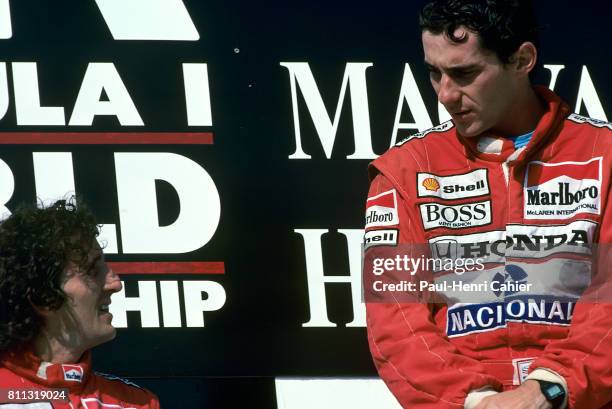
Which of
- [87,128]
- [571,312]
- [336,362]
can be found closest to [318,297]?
[336,362]

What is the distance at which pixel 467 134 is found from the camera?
2.62 m

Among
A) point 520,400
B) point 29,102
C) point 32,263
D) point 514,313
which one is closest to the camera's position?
point 520,400

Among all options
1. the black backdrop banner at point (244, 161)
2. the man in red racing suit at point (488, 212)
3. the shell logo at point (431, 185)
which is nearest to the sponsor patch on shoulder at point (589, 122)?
the man in red racing suit at point (488, 212)

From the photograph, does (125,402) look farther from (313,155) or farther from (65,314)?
(313,155)

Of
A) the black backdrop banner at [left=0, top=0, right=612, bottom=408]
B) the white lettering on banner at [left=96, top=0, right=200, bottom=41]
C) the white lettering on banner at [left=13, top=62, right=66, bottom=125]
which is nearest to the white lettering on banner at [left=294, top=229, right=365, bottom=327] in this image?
the black backdrop banner at [left=0, top=0, right=612, bottom=408]

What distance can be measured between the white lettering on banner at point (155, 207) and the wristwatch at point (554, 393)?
4.36 feet

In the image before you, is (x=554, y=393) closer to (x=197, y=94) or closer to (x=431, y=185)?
(x=431, y=185)

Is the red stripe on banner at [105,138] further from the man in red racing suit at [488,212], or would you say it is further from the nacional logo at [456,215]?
the nacional logo at [456,215]

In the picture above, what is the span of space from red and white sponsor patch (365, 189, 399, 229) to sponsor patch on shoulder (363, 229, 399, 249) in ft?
0.05

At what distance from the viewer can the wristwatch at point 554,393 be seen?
2.35m

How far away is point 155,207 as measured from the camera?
11.2 ft

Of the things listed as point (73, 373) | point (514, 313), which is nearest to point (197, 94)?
point (73, 373)

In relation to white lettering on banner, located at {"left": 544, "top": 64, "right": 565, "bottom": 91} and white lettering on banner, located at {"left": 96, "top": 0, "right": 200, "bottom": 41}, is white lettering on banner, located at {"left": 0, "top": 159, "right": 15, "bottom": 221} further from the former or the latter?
white lettering on banner, located at {"left": 544, "top": 64, "right": 565, "bottom": 91}

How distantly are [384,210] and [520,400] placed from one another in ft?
1.69
